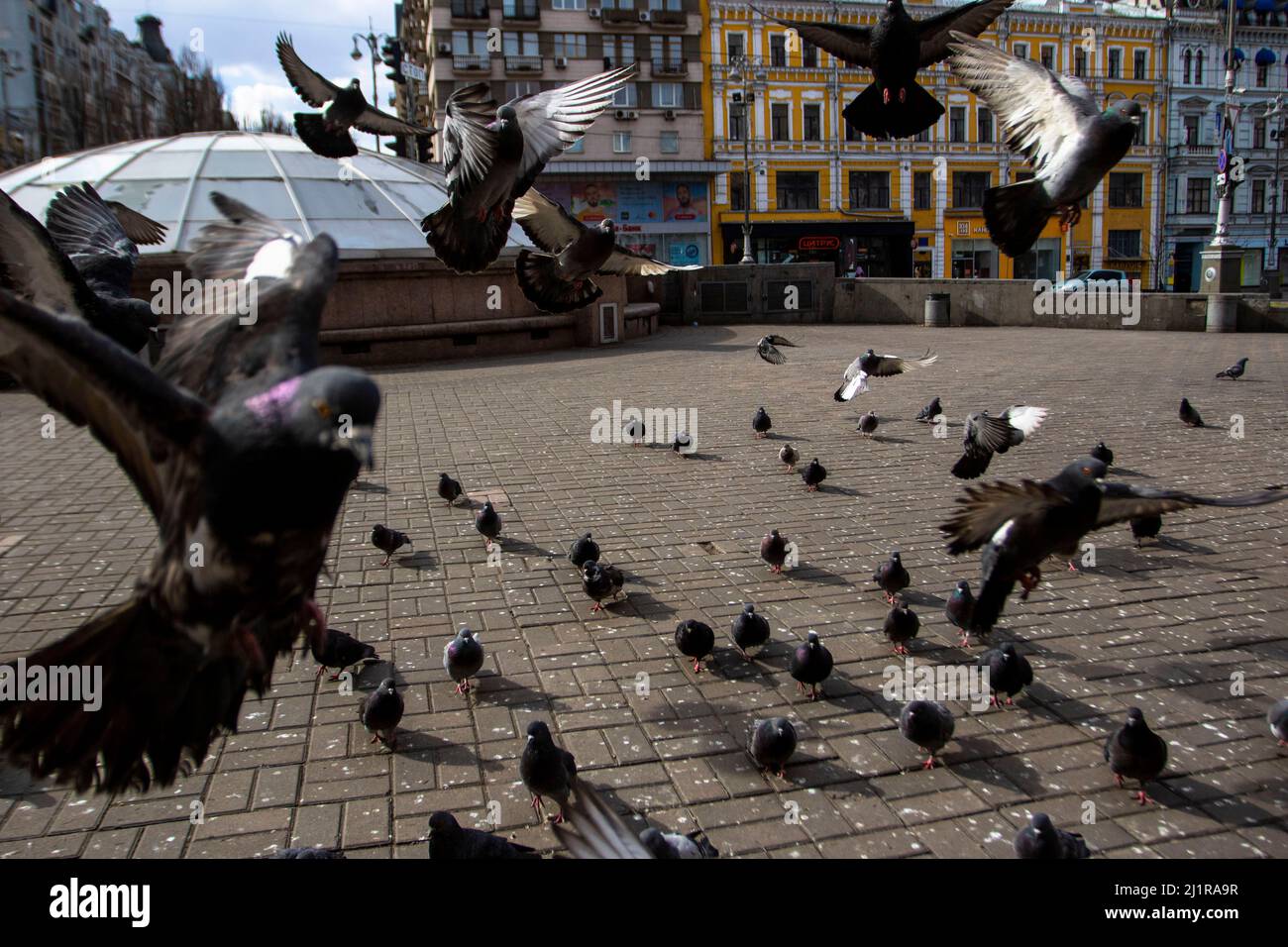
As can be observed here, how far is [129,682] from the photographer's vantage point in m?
2.07

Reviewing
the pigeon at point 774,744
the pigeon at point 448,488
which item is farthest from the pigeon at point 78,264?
the pigeon at point 448,488

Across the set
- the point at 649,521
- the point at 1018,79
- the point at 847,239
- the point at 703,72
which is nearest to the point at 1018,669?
the point at 1018,79

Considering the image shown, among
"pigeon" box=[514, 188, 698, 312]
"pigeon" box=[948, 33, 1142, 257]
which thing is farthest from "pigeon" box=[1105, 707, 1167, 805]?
"pigeon" box=[514, 188, 698, 312]

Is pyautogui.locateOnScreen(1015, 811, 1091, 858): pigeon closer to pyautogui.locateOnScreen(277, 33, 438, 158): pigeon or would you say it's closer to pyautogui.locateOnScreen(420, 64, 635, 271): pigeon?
pyautogui.locateOnScreen(420, 64, 635, 271): pigeon

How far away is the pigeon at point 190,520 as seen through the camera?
185 cm

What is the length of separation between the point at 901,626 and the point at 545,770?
3.06 metres

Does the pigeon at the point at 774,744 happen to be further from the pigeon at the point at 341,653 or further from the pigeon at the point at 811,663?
the pigeon at the point at 341,653

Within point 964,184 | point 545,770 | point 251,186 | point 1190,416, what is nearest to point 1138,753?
point 545,770

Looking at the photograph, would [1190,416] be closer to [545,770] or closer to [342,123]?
[545,770]

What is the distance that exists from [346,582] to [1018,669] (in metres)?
5.55

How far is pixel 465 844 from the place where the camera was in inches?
152

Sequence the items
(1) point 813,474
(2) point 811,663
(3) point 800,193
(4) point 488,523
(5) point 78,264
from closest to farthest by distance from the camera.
A: (5) point 78,264
(2) point 811,663
(4) point 488,523
(1) point 813,474
(3) point 800,193

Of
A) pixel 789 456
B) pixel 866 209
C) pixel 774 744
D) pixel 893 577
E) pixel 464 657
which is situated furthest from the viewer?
pixel 866 209

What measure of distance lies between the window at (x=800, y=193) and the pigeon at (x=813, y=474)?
40695 mm
